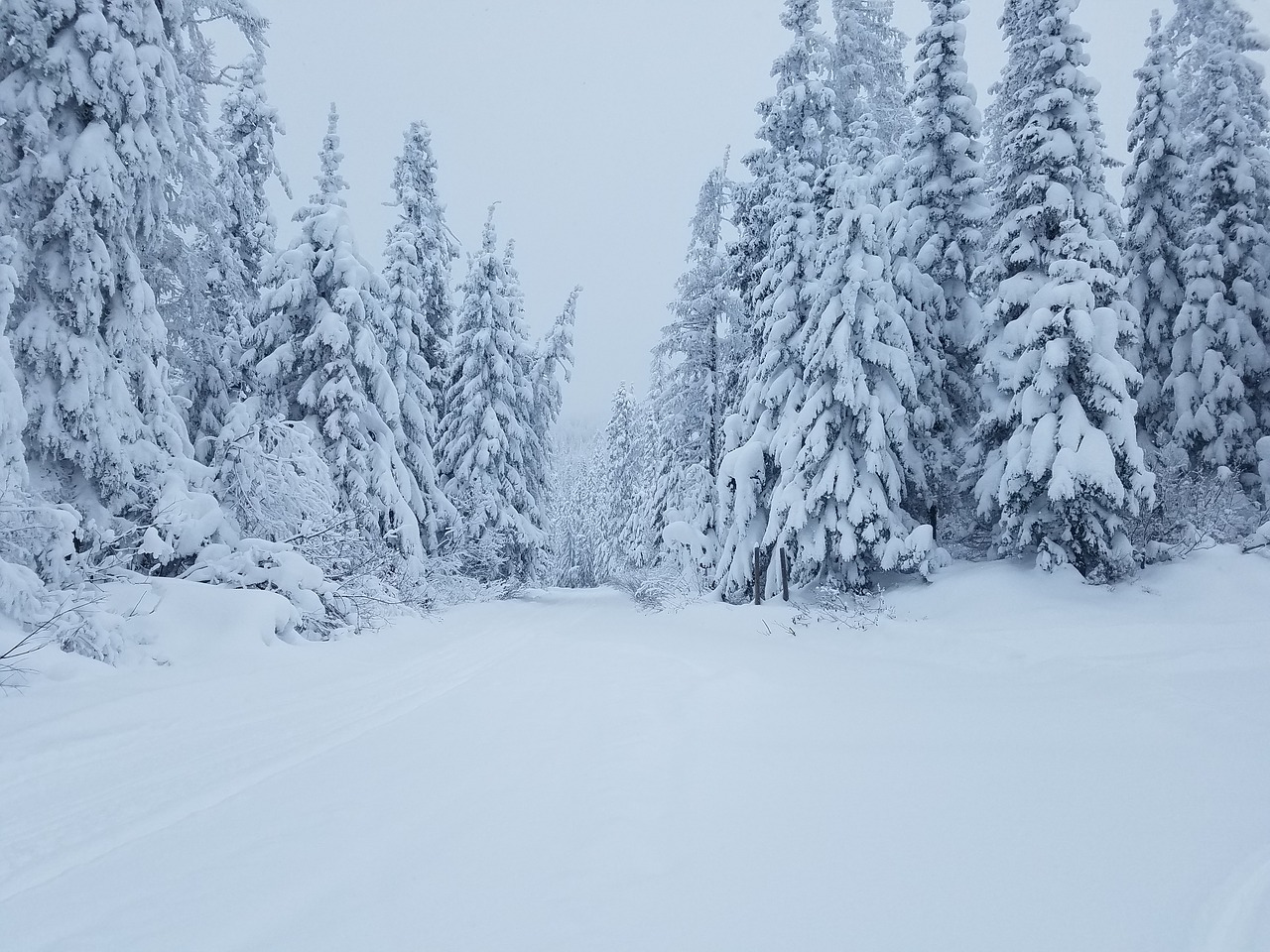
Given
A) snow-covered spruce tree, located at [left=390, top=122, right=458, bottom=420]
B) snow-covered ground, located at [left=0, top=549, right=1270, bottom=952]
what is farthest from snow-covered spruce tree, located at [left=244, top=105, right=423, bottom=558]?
snow-covered ground, located at [left=0, top=549, right=1270, bottom=952]

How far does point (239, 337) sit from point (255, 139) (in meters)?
5.32

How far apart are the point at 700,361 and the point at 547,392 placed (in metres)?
9.43

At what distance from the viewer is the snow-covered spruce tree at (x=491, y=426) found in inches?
1006

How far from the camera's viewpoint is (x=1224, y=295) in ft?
61.6

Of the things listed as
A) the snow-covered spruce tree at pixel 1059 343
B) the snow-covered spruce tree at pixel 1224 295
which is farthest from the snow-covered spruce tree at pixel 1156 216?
the snow-covered spruce tree at pixel 1059 343

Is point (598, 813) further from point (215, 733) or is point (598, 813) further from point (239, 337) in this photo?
point (239, 337)

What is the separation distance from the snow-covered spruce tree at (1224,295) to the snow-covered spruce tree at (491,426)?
21.7 metres

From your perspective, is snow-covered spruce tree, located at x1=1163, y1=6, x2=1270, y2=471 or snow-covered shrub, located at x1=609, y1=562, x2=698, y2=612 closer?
snow-covered spruce tree, located at x1=1163, y1=6, x2=1270, y2=471

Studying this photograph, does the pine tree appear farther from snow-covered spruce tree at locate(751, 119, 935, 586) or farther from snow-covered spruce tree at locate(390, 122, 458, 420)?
snow-covered spruce tree at locate(390, 122, 458, 420)

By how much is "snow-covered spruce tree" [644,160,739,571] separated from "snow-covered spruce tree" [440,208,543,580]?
6.54m

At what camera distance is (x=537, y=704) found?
21.9ft

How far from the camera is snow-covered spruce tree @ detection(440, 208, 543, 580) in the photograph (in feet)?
83.8

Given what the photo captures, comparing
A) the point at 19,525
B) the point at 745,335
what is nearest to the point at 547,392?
the point at 745,335

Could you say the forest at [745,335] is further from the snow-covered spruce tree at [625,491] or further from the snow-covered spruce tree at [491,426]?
the snow-covered spruce tree at [625,491]
